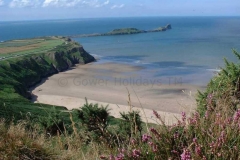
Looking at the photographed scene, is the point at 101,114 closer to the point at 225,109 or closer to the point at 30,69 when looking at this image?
the point at 225,109

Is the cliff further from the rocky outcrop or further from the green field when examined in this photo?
the green field

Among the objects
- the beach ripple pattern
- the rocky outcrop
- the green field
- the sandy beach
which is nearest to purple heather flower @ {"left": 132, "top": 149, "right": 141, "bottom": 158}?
the sandy beach

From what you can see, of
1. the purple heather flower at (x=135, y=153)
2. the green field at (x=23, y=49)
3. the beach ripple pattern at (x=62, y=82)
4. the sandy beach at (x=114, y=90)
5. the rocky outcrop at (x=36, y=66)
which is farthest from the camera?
the green field at (x=23, y=49)

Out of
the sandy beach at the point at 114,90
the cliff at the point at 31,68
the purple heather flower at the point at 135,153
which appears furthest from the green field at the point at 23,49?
the purple heather flower at the point at 135,153

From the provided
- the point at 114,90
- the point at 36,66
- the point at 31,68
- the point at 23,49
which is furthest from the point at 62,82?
the point at 23,49

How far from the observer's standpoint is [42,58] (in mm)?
75250

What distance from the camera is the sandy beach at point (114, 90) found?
3816cm

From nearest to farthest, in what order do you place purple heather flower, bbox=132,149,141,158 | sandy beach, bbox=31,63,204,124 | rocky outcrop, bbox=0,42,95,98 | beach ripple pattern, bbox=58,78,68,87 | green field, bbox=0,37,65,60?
1. purple heather flower, bbox=132,149,141,158
2. sandy beach, bbox=31,63,204,124
3. beach ripple pattern, bbox=58,78,68,87
4. rocky outcrop, bbox=0,42,95,98
5. green field, bbox=0,37,65,60

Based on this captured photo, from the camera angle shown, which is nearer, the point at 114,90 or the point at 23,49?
the point at 114,90

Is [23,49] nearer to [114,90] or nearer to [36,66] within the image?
[36,66]

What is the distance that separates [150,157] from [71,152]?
5.51ft

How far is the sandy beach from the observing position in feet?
125

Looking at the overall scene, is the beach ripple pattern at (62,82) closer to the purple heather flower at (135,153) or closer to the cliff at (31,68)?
the cliff at (31,68)

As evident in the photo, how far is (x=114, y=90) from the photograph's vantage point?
1831 inches
